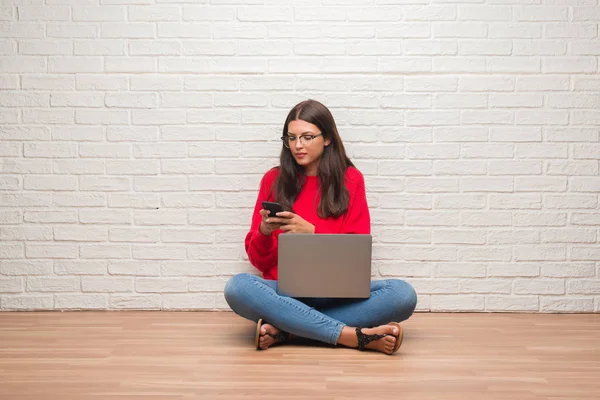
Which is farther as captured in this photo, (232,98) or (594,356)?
(232,98)

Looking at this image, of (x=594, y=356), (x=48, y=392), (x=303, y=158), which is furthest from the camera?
(x=303, y=158)

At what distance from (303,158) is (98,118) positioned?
1.17 meters

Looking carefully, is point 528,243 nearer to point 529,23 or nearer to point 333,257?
point 529,23

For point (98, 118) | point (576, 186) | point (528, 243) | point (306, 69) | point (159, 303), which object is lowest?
point (159, 303)

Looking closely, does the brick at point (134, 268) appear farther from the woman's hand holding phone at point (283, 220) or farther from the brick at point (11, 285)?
the woman's hand holding phone at point (283, 220)

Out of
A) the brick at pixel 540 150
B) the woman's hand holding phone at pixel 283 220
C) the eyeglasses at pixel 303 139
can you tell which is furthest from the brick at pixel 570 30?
the woman's hand holding phone at pixel 283 220

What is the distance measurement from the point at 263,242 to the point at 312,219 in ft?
0.83

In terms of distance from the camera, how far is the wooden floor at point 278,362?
6.70 feet

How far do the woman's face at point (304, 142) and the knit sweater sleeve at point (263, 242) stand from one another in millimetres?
209

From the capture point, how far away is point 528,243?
3379 millimetres

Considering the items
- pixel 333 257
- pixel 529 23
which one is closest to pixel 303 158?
pixel 333 257

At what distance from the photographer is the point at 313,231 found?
9.03 feet

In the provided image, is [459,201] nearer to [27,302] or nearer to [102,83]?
[102,83]

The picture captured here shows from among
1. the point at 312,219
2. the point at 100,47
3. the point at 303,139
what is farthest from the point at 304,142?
the point at 100,47
